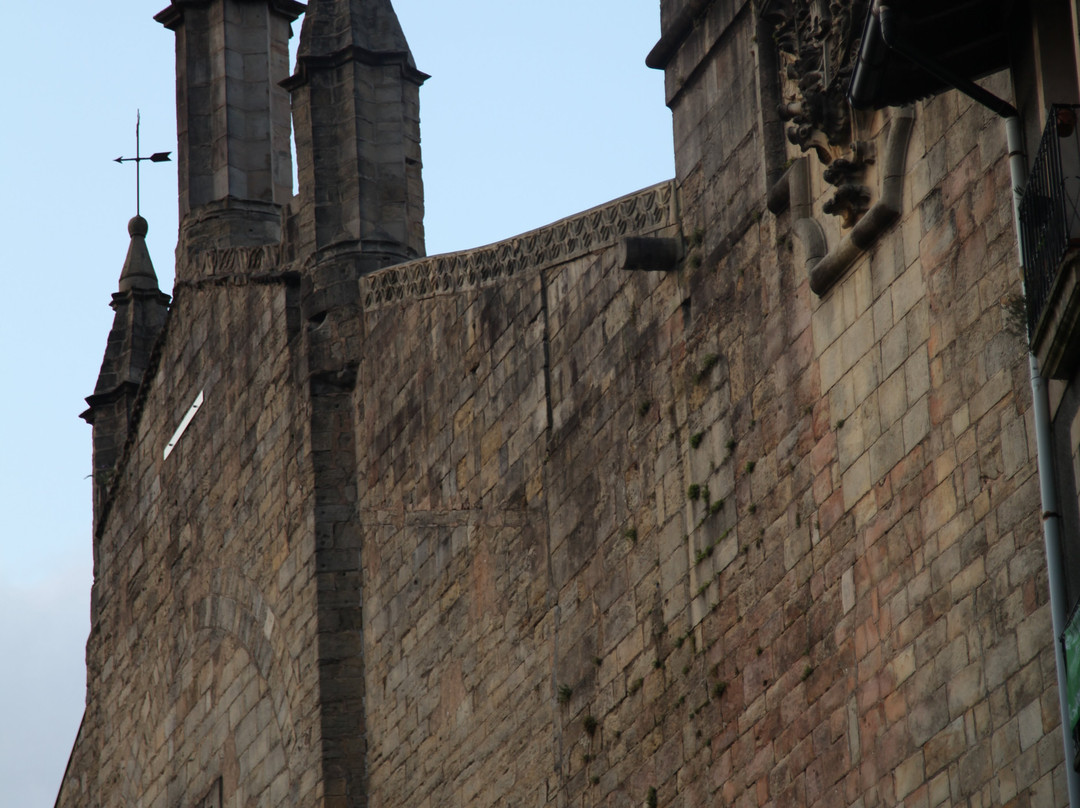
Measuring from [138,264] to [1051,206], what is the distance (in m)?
18.2

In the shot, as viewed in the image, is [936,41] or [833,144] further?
[833,144]

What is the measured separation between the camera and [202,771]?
21.3 meters

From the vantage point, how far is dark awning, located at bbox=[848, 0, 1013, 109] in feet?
33.0

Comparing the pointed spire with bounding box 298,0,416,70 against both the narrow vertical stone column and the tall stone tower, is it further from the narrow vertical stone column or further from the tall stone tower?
the narrow vertical stone column

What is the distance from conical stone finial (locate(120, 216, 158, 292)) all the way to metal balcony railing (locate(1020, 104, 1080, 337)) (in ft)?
57.5

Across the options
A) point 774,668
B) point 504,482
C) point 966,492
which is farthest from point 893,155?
point 504,482

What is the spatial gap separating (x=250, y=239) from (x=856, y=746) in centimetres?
1143

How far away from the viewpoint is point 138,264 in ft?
86.6

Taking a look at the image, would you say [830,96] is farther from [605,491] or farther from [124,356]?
[124,356]

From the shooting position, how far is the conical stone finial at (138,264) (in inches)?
1031

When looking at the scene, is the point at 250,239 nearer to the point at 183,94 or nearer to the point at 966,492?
the point at 183,94

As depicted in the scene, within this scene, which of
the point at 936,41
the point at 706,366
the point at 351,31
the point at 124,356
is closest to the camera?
the point at 936,41

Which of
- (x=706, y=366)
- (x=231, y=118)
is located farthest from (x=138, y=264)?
(x=706, y=366)

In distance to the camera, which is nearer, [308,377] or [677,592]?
[677,592]
